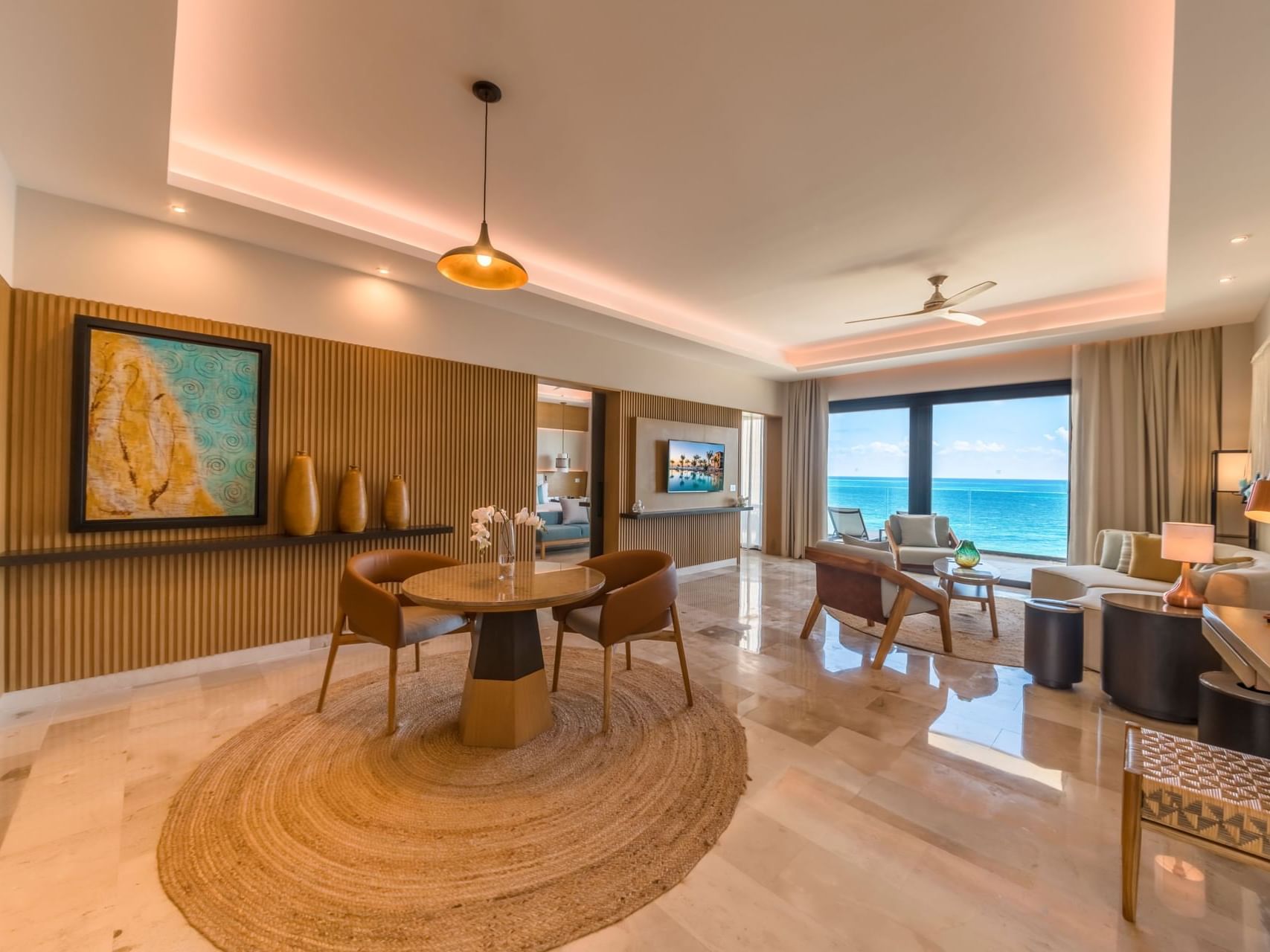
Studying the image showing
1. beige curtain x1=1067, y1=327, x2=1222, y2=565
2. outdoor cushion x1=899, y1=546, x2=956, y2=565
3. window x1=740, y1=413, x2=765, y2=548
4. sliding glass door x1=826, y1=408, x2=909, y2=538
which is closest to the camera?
beige curtain x1=1067, y1=327, x2=1222, y2=565

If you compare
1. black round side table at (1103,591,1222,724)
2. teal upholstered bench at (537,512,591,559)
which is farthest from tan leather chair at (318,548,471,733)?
teal upholstered bench at (537,512,591,559)

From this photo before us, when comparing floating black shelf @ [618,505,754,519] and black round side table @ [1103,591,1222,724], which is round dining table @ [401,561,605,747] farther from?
floating black shelf @ [618,505,754,519]

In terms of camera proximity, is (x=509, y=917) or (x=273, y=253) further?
(x=273, y=253)

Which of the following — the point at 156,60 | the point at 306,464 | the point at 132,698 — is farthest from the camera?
the point at 306,464

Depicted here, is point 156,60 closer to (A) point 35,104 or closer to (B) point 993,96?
(A) point 35,104

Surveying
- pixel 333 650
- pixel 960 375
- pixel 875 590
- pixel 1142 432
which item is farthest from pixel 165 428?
pixel 1142 432

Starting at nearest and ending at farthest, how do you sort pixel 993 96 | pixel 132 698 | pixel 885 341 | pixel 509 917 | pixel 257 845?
pixel 509 917, pixel 257 845, pixel 993 96, pixel 132 698, pixel 885 341

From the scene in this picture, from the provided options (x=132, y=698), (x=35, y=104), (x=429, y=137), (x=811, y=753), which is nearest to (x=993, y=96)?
(x=429, y=137)

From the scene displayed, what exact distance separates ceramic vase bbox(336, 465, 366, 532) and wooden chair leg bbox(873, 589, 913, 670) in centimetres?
374

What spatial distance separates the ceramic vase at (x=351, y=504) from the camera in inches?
141

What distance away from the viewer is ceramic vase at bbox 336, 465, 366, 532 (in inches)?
141

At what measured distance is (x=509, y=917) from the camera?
4.84 feet

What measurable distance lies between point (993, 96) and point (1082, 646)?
3161 mm

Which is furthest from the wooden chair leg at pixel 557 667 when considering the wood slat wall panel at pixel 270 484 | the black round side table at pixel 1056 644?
the black round side table at pixel 1056 644
